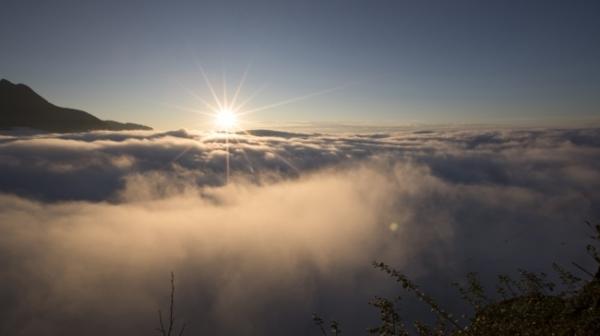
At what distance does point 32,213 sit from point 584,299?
812ft

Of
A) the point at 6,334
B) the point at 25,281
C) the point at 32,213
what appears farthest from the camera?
the point at 32,213

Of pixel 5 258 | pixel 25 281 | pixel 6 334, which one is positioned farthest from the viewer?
pixel 25 281

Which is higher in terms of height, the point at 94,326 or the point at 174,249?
the point at 174,249

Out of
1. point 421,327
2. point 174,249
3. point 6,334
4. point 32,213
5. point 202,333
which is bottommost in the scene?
point 202,333

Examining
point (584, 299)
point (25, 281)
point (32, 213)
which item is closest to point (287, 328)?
point (25, 281)

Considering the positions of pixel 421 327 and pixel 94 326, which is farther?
pixel 94 326

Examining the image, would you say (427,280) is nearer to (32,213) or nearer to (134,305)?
(134,305)

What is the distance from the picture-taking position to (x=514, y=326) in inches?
447

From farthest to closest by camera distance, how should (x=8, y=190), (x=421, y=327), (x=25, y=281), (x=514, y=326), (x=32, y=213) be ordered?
(x=8, y=190) → (x=32, y=213) → (x=25, y=281) → (x=421, y=327) → (x=514, y=326)

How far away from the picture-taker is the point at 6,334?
133500 millimetres

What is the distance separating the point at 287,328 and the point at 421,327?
181 metres

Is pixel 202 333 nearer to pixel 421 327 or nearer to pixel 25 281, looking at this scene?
pixel 25 281

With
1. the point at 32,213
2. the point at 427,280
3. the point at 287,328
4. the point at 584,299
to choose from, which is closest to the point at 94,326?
the point at 32,213

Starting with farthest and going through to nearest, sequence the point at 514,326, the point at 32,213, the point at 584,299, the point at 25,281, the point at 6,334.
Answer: the point at 32,213 < the point at 25,281 < the point at 6,334 < the point at 584,299 < the point at 514,326
